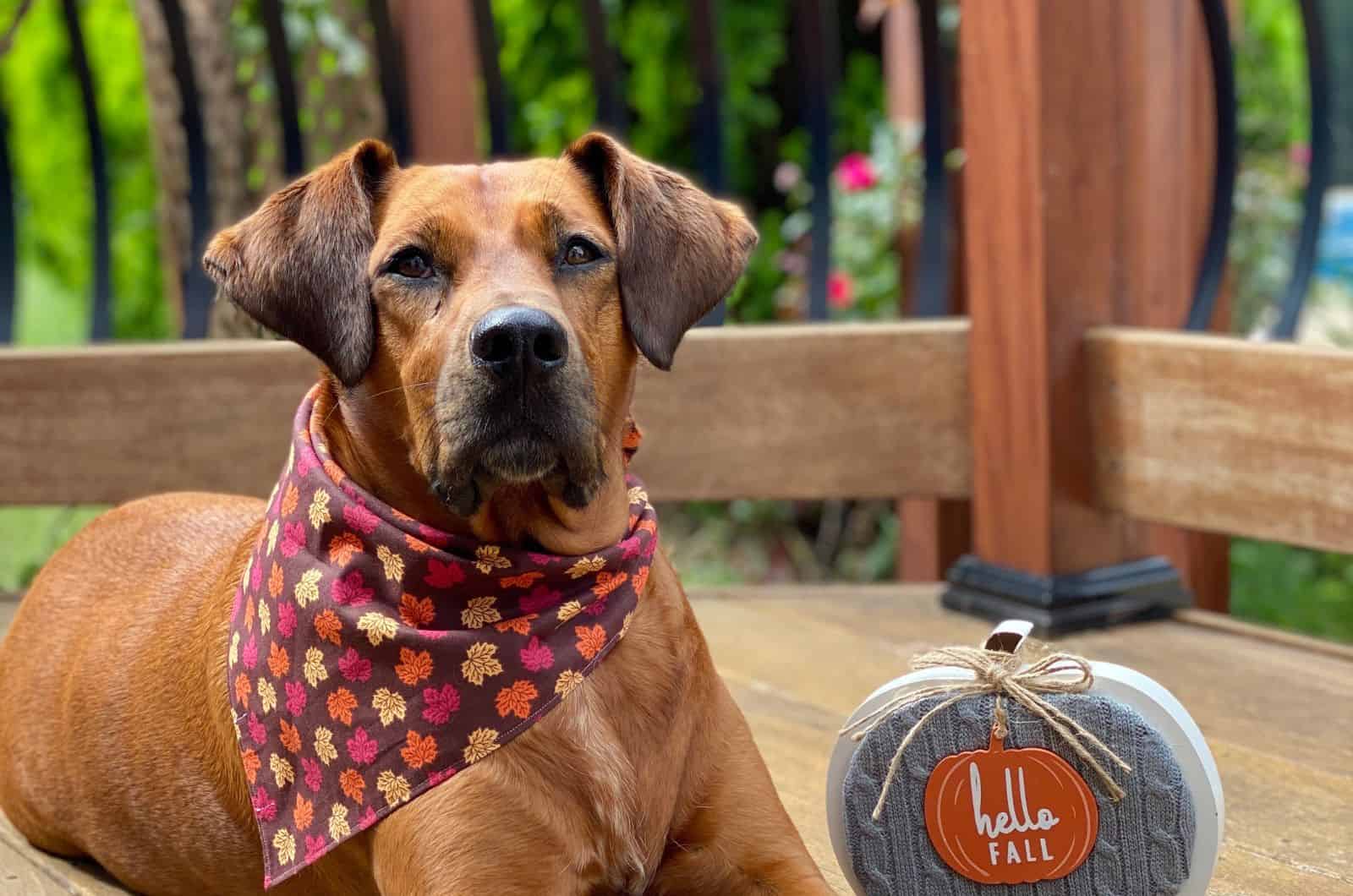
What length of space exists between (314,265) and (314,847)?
0.79m

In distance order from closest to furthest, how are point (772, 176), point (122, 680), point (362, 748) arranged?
point (362, 748), point (122, 680), point (772, 176)

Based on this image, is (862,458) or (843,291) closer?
(862,458)

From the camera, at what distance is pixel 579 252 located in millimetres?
2248

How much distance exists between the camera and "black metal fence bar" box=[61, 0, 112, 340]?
15.4ft

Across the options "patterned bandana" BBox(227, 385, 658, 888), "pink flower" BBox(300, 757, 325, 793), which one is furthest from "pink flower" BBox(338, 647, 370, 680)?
"pink flower" BBox(300, 757, 325, 793)

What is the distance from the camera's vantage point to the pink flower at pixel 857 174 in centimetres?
649

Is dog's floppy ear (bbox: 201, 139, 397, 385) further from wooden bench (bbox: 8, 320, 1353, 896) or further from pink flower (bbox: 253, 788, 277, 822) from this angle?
wooden bench (bbox: 8, 320, 1353, 896)

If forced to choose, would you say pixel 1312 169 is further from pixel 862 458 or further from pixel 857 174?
pixel 857 174

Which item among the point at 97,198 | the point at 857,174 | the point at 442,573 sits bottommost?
Result: the point at 442,573

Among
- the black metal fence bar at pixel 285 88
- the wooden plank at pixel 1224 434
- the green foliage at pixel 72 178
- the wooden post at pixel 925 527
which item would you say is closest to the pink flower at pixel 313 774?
the wooden plank at pixel 1224 434

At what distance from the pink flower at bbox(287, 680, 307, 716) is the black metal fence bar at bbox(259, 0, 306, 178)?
8.26 ft

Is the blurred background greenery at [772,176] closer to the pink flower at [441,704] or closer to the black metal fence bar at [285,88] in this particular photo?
the black metal fence bar at [285,88]

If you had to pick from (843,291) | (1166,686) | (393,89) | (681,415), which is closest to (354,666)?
(1166,686)

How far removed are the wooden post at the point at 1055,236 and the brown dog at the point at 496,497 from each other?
1550 mm
